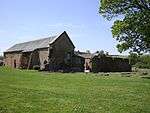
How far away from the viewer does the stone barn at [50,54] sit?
83250 mm

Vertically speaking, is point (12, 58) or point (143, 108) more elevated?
point (12, 58)

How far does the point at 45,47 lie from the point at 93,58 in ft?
46.7

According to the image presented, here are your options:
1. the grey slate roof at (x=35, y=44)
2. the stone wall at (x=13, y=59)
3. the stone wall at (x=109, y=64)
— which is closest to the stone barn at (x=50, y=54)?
the grey slate roof at (x=35, y=44)

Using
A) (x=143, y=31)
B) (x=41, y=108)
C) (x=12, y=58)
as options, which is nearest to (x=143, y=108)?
(x=41, y=108)

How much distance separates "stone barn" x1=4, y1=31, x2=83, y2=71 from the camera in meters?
83.2

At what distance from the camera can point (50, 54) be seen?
83250 millimetres

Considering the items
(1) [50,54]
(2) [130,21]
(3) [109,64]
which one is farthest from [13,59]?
(2) [130,21]

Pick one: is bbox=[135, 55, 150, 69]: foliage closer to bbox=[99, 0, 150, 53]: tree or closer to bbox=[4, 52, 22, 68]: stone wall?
bbox=[4, 52, 22, 68]: stone wall

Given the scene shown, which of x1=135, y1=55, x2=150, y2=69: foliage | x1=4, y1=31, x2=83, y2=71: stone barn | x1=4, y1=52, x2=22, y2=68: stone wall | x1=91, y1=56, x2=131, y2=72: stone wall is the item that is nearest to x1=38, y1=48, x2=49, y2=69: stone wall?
x1=4, y1=31, x2=83, y2=71: stone barn

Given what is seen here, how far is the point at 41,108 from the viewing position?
57.1 ft

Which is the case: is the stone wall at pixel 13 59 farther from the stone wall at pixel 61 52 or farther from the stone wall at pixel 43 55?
the stone wall at pixel 61 52

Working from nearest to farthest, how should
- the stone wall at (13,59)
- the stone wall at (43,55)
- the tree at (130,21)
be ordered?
the tree at (130,21)
the stone wall at (43,55)
the stone wall at (13,59)

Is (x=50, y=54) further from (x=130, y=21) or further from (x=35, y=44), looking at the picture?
(x=130, y=21)

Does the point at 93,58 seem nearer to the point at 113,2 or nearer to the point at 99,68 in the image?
the point at 99,68
